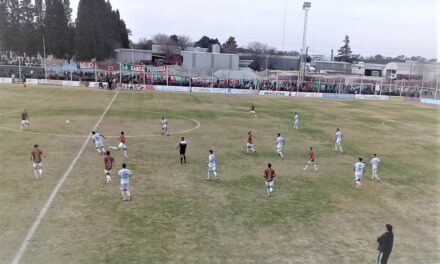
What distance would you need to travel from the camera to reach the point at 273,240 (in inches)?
615

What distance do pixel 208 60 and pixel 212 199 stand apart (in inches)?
3851

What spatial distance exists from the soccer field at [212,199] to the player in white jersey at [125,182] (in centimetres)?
35

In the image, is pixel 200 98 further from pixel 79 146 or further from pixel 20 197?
pixel 20 197

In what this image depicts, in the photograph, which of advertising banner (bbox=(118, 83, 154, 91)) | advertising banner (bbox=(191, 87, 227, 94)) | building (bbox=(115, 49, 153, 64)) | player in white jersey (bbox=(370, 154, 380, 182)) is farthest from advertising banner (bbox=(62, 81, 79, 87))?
player in white jersey (bbox=(370, 154, 380, 182))

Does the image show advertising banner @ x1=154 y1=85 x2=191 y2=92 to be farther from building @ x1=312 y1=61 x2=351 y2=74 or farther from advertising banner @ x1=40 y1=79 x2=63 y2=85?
building @ x1=312 y1=61 x2=351 y2=74

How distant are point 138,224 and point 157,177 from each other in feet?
21.6

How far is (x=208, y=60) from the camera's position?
11500 centimetres

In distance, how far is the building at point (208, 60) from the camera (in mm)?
113688

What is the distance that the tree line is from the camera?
311 feet

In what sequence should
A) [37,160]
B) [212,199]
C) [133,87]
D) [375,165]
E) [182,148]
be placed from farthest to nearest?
[133,87] < [182,148] < [375,165] < [37,160] < [212,199]

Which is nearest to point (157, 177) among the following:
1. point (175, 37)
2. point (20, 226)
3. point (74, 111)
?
point (20, 226)

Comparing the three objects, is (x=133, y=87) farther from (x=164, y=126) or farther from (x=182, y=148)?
(x=182, y=148)

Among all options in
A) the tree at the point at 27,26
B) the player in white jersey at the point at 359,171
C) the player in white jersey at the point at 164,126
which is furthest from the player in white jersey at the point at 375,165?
the tree at the point at 27,26

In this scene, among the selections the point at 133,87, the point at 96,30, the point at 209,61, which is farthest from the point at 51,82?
the point at 209,61
